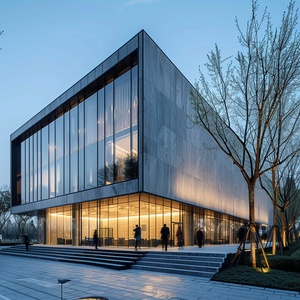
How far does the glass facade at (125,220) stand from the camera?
2620 centimetres

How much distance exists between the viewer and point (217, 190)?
126 ft

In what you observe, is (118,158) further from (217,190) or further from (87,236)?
(217,190)

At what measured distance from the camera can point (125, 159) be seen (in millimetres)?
24547

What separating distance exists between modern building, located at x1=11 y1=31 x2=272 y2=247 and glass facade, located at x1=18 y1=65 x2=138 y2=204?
Answer: 0.27ft

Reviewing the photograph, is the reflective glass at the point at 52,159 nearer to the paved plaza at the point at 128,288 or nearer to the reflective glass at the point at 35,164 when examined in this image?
the reflective glass at the point at 35,164

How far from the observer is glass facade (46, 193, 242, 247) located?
26203mm

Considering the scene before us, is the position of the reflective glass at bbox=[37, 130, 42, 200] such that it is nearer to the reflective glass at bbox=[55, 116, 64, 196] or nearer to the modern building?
the modern building

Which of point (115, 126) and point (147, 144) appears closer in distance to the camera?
point (147, 144)

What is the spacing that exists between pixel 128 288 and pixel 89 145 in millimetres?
18339

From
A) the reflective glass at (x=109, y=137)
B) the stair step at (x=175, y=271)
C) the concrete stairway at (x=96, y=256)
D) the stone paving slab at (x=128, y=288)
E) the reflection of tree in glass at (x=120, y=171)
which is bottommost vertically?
the concrete stairway at (x=96, y=256)

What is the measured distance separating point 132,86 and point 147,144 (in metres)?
4.82

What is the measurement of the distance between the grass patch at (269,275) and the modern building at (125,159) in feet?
25.3

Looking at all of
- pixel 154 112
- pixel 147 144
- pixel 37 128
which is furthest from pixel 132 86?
pixel 37 128

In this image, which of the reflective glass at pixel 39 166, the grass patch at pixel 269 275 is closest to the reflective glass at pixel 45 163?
the reflective glass at pixel 39 166
